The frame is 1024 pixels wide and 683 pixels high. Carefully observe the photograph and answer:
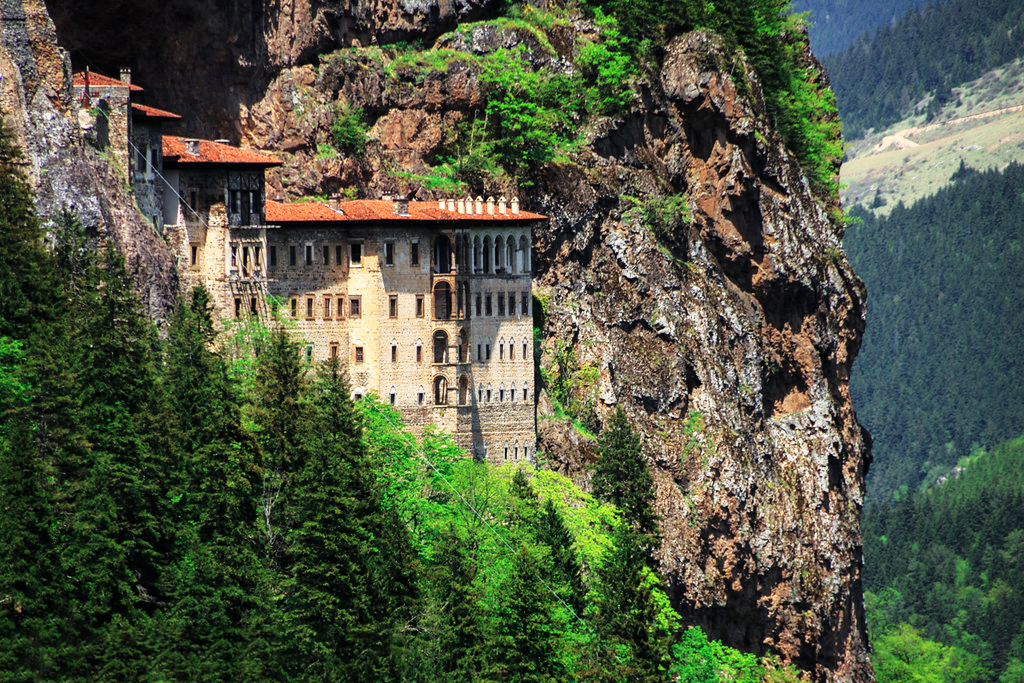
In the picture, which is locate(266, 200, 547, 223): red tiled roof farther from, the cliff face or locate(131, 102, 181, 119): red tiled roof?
the cliff face

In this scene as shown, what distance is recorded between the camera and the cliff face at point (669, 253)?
109m

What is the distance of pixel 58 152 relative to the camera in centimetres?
8506

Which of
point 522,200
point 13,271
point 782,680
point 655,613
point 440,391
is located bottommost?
point 782,680

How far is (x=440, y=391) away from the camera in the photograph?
9719cm

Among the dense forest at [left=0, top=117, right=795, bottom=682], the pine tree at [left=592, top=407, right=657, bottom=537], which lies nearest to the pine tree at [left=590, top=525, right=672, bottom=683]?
the dense forest at [left=0, top=117, right=795, bottom=682]

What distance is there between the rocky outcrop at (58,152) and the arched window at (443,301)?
1619 cm

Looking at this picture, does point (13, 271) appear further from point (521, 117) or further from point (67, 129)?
point (521, 117)

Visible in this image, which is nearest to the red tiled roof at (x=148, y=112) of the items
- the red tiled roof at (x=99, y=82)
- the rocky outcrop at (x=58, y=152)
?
the red tiled roof at (x=99, y=82)

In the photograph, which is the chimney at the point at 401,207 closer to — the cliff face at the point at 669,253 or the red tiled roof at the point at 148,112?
the cliff face at the point at 669,253

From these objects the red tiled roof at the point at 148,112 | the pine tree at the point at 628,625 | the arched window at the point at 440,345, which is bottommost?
the pine tree at the point at 628,625

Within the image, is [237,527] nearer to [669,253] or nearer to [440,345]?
[440,345]

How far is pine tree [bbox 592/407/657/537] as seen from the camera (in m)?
104

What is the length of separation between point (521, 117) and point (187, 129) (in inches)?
886

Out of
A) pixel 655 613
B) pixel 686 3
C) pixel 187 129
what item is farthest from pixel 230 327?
pixel 686 3
